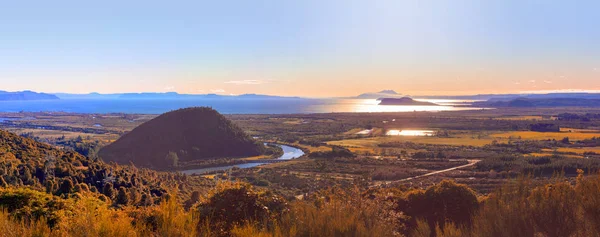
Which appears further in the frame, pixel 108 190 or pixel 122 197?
pixel 108 190

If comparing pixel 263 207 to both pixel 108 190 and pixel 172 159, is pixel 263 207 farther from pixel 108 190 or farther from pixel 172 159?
pixel 172 159

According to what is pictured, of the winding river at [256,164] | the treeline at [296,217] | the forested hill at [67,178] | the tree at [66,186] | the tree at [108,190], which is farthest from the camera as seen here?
the winding river at [256,164]

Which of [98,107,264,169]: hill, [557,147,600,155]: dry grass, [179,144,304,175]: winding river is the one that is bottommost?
[179,144,304,175]: winding river

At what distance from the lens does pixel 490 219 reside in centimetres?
708

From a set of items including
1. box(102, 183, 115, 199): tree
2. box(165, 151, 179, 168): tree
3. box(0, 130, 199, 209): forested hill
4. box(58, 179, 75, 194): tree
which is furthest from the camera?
box(165, 151, 179, 168): tree

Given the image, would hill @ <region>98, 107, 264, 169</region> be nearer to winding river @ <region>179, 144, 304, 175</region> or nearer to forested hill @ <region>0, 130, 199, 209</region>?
winding river @ <region>179, 144, 304, 175</region>

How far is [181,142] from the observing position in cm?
4525

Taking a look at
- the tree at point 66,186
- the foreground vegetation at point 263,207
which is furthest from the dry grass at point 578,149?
the tree at point 66,186

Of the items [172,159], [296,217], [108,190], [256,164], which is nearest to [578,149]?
[256,164]

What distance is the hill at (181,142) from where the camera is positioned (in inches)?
A: 1629

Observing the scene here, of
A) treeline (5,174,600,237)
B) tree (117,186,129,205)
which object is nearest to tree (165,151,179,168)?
tree (117,186,129,205)

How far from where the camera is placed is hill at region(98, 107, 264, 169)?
41375mm

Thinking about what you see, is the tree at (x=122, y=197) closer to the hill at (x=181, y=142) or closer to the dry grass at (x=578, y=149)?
the hill at (x=181, y=142)

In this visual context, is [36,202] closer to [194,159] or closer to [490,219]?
[490,219]
